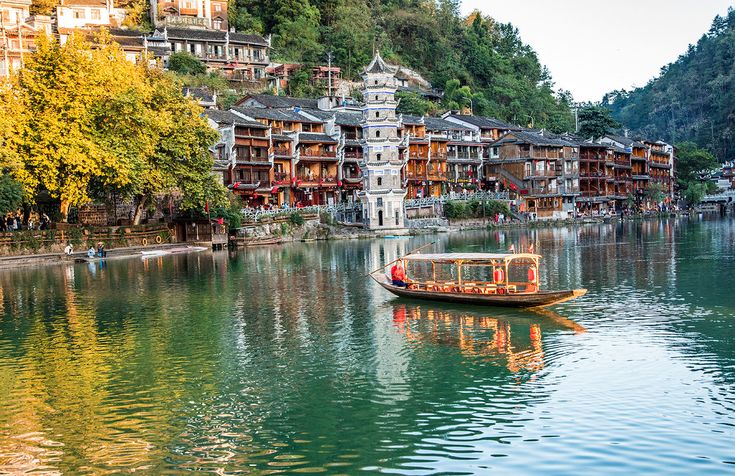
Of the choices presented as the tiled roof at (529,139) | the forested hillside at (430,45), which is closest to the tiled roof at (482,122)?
the tiled roof at (529,139)

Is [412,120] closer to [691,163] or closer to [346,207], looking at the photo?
[346,207]

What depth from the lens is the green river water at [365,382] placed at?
1702cm

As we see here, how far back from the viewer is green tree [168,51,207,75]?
11112 centimetres

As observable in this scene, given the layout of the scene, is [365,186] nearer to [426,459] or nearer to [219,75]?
[219,75]

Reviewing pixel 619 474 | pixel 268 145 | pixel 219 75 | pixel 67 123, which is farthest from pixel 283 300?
pixel 219 75

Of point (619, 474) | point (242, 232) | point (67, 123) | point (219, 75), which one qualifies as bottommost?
point (619, 474)

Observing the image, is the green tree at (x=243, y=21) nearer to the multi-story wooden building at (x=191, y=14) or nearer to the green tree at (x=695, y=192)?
the multi-story wooden building at (x=191, y=14)

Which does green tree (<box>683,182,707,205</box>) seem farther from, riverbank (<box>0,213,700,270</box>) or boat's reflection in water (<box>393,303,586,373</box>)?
boat's reflection in water (<box>393,303,586,373</box>)

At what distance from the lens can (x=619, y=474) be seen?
611 inches

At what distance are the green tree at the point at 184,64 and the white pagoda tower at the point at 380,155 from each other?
103 ft

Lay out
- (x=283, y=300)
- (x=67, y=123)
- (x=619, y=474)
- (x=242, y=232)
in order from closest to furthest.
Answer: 1. (x=619, y=474)
2. (x=283, y=300)
3. (x=67, y=123)
4. (x=242, y=232)

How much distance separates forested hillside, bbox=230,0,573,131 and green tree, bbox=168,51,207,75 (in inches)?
638

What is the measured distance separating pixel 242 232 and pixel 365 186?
65.4 ft

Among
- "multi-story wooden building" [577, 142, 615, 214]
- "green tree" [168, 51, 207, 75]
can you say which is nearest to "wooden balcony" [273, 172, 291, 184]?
"green tree" [168, 51, 207, 75]
